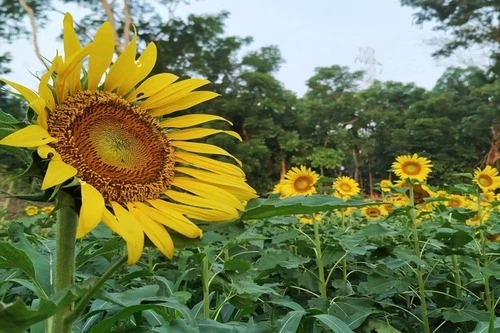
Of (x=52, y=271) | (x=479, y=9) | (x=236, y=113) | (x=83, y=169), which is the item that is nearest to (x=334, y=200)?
(x=83, y=169)

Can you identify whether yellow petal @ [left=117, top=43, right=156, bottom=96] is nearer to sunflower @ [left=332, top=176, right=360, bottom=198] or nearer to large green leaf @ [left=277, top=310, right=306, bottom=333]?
large green leaf @ [left=277, top=310, right=306, bottom=333]

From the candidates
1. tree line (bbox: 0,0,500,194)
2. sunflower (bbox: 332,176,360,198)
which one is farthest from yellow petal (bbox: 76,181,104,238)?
tree line (bbox: 0,0,500,194)

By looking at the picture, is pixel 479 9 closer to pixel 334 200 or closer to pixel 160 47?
pixel 160 47

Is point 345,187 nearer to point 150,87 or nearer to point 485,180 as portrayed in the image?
point 485,180

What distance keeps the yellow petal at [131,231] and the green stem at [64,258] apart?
49 millimetres

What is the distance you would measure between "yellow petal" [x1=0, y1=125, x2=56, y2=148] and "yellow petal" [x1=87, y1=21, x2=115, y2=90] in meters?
0.11

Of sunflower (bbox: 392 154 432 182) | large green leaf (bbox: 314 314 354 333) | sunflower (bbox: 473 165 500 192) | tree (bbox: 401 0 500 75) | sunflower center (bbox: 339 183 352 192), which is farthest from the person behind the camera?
tree (bbox: 401 0 500 75)

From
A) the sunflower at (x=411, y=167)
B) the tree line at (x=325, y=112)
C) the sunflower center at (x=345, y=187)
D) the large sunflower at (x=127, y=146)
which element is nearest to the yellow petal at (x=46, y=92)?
the large sunflower at (x=127, y=146)

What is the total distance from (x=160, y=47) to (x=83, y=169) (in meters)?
16.0

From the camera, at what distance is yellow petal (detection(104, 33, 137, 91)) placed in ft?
1.91

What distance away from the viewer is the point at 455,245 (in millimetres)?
1291

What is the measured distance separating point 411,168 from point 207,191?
2.07 meters

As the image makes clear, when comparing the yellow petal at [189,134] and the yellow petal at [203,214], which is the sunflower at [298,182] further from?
the yellow petal at [203,214]

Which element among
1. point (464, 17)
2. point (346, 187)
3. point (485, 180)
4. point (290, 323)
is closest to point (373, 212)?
point (346, 187)
